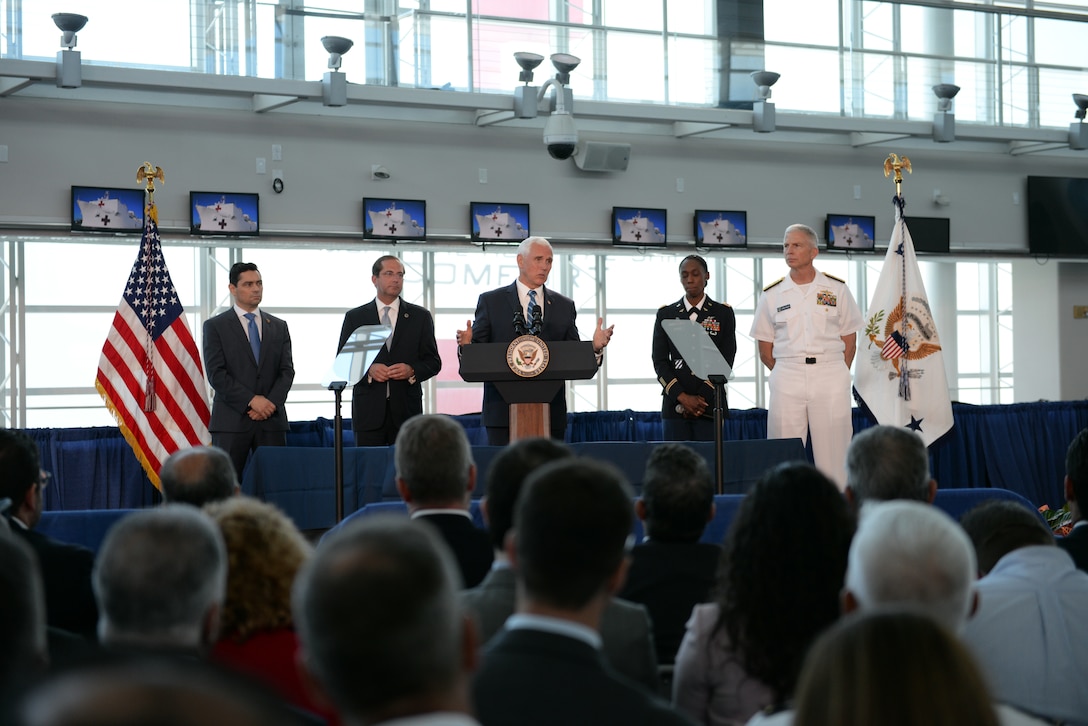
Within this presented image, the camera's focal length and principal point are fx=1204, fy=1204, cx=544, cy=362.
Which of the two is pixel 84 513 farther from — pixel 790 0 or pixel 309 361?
pixel 790 0

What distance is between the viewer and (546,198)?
10.5 metres

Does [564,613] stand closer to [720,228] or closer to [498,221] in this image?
[498,221]

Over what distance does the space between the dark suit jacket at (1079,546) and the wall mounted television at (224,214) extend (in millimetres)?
7390

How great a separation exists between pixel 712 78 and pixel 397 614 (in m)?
10.0

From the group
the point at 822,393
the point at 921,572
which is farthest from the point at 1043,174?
the point at 921,572

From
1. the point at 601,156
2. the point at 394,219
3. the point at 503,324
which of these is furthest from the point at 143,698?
the point at 601,156

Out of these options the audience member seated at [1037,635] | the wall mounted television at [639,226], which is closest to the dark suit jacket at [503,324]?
the audience member seated at [1037,635]

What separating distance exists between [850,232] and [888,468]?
29.3 ft

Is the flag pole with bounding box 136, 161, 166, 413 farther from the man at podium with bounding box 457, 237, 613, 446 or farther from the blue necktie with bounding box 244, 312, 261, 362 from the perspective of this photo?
the man at podium with bounding box 457, 237, 613, 446

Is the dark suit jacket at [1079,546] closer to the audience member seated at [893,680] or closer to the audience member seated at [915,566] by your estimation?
the audience member seated at [915,566]

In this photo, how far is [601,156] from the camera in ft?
34.1

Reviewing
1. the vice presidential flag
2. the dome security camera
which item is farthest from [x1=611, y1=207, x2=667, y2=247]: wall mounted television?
the vice presidential flag

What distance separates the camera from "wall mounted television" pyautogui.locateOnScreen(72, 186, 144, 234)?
28.9ft

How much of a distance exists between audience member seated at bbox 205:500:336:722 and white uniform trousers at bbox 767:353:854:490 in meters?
4.73
